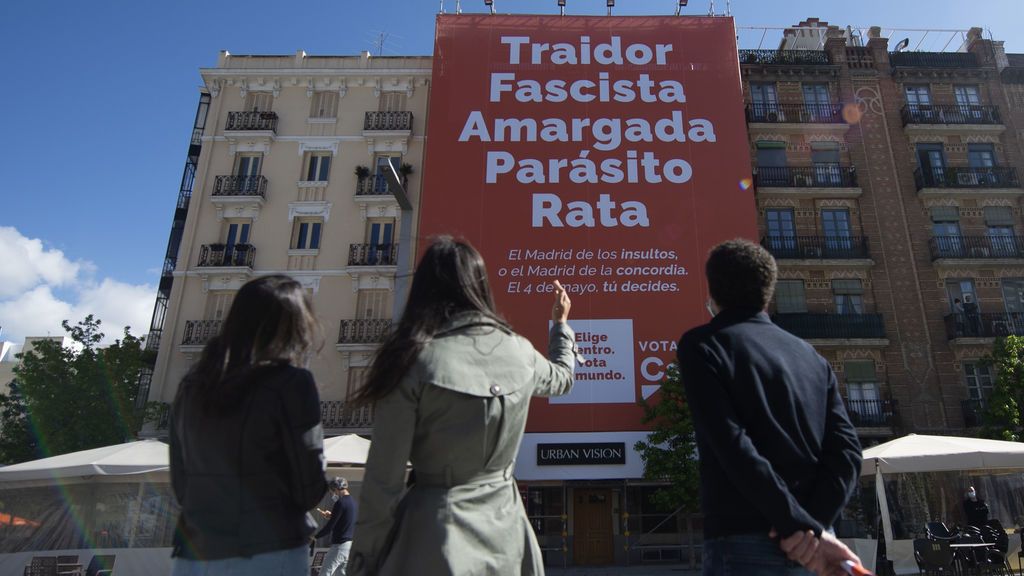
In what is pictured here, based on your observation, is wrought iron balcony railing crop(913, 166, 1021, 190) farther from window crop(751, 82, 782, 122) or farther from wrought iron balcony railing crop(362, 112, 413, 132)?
wrought iron balcony railing crop(362, 112, 413, 132)

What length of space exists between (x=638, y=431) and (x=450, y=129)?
416 inches

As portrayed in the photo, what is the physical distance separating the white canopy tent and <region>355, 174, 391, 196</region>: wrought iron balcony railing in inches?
684

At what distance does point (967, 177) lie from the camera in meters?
22.7

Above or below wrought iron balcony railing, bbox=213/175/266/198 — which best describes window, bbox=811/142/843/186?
above

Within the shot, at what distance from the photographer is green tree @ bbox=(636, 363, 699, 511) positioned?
48.9 feet

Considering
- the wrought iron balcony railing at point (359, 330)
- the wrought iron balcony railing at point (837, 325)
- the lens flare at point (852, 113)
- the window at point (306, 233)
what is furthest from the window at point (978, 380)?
the window at point (306, 233)

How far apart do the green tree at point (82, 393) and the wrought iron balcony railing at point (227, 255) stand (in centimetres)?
403

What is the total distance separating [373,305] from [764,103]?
16.5 metres

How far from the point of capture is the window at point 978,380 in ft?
67.3

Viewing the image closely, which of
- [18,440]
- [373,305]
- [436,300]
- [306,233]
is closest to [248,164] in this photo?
[306,233]

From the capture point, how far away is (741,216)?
18.5m

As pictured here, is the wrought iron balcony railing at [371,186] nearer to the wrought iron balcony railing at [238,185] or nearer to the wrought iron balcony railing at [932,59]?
the wrought iron balcony railing at [238,185]

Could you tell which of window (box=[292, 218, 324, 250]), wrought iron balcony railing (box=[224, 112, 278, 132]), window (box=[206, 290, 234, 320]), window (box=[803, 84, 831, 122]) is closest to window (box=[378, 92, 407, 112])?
wrought iron balcony railing (box=[224, 112, 278, 132])

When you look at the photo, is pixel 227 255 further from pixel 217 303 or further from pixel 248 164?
pixel 248 164
